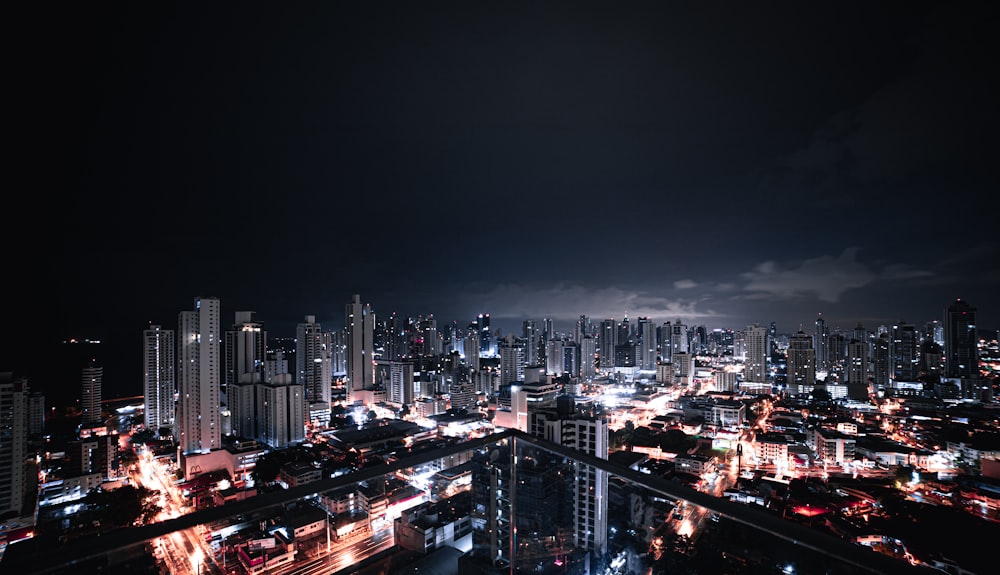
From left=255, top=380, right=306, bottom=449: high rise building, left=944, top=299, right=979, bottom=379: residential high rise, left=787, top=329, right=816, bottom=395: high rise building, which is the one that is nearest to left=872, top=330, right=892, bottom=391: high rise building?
left=944, top=299, right=979, bottom=379: residential high rise

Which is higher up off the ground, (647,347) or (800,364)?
(800,364)

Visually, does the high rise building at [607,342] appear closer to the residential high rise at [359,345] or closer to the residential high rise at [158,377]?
the residential high rise at [359,345]

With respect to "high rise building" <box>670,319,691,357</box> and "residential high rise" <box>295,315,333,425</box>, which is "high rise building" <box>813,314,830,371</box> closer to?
"high rise building" <box>670,319,691,357</box>

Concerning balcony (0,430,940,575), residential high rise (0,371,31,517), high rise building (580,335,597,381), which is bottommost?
high rise building (580,335,597,381)

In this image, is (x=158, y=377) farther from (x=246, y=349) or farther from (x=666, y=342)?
(x=666, y=342)

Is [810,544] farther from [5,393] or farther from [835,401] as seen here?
[835,401]

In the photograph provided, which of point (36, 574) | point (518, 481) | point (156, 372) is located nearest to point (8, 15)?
point (36, 574)

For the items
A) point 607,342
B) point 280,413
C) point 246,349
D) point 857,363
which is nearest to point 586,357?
point 607,342
